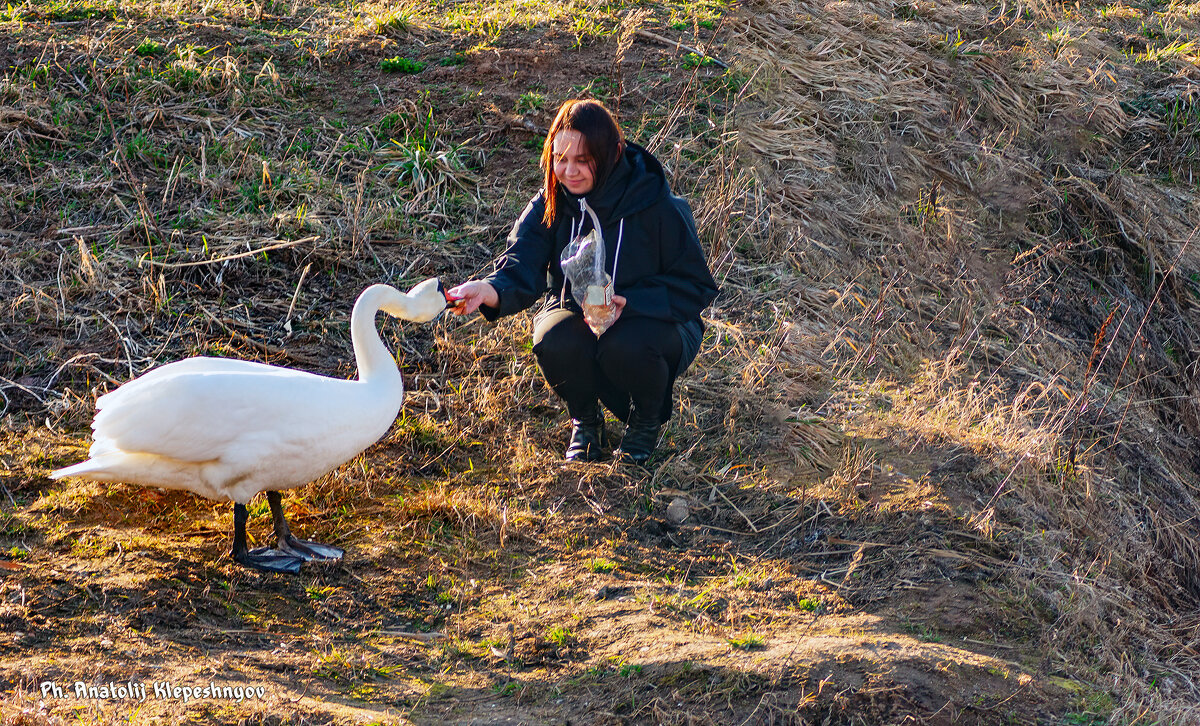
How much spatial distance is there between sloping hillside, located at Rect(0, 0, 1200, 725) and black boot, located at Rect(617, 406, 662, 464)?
0.39 feet

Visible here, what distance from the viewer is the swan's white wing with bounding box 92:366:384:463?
144 inches

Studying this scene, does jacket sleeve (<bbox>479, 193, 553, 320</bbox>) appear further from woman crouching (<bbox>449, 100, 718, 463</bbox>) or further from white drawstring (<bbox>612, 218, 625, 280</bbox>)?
white drawstring (<bbox>612, 218, 625, 280</bbox>)

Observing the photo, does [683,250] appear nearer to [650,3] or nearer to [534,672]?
[534,672]

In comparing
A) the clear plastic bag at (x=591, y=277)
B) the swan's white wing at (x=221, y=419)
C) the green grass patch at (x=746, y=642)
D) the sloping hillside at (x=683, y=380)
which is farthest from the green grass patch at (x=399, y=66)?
the green grass patch at (x=746, y=642)

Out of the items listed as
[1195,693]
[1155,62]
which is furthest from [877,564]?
[1155,62]

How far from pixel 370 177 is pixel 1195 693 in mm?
5067

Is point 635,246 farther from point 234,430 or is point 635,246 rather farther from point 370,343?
point 234,430

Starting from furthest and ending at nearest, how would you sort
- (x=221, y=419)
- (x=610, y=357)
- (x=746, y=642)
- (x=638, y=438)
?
(x=638, y=438) → (x=610, y=357) → (x=221, y=419) → (x=746, y=642)

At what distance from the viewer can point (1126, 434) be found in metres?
6.02

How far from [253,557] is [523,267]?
162 cm

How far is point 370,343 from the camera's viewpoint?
400 centimetres

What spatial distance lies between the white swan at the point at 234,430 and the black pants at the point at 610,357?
84cm

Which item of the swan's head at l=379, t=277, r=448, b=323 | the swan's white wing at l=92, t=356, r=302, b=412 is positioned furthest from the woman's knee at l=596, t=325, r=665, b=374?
the swan's white wing at l=92, t=356, r=302, b=412

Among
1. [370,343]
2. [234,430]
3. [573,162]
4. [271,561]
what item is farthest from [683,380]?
[234,430]
